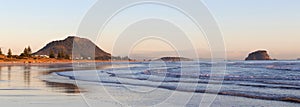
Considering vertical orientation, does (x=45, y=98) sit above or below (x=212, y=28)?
below

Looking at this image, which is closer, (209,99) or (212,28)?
(212,28)

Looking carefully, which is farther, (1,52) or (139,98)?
(1,52)

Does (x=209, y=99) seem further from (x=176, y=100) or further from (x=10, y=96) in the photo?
(x=10, y=96)

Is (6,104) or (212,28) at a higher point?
(212,28)

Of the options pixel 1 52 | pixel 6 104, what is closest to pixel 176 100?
pixel 6 104

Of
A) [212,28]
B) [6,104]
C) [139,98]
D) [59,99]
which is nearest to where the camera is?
[212,28]

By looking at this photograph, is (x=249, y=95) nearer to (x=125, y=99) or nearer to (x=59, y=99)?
(x=125, y=99)

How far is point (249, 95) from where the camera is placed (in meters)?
17.6

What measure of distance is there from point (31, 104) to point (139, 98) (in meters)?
4.74

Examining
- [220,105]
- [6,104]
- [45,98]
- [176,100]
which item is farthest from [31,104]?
[220,105]

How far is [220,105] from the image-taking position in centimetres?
1451

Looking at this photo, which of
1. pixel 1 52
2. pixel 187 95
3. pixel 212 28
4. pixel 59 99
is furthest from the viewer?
pixel 1 52

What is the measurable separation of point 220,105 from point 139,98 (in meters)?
3.87

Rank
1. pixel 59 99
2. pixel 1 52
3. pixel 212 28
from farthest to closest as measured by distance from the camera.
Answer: pixel 1 52
pixel 59 99
pixel 212 28
